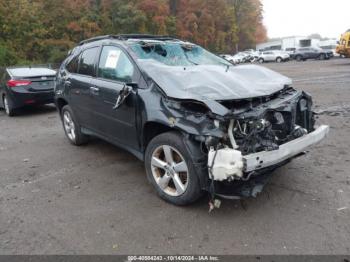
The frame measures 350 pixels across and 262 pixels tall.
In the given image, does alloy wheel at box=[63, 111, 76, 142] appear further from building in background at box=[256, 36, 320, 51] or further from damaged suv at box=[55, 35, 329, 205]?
building in background at box=[256, 36, 320, 51]

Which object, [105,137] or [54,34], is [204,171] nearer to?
[105,137]

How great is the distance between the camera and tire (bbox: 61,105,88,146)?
5789 millimetres

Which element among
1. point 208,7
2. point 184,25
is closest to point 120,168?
point 184,25

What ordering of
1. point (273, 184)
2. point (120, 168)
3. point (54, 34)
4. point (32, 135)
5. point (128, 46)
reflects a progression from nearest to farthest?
point (273, 184), point (128, 46), point (120, 168), point (32, 135), point (54, 34)

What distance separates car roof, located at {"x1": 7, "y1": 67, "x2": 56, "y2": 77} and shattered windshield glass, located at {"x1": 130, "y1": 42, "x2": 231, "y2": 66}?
19.9ft

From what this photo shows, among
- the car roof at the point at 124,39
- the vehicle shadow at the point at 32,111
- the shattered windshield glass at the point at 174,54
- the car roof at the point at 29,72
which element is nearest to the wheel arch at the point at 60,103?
the car roof at the point at 124,39

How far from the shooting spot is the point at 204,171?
3.26m

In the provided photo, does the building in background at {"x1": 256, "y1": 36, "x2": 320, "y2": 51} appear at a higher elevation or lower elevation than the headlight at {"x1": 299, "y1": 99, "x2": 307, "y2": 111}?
higher

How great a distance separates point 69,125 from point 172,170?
10.4 feet

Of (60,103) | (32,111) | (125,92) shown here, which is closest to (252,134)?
(125,92)

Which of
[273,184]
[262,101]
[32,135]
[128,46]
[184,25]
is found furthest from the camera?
[184,25]

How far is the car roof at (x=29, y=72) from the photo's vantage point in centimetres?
950

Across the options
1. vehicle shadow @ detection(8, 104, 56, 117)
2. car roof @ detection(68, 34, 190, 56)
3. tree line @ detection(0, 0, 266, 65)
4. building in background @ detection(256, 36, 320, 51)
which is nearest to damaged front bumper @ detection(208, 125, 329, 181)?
car roof @ detection(68, 34, 190, 56)

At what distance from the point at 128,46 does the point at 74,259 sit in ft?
9.04
